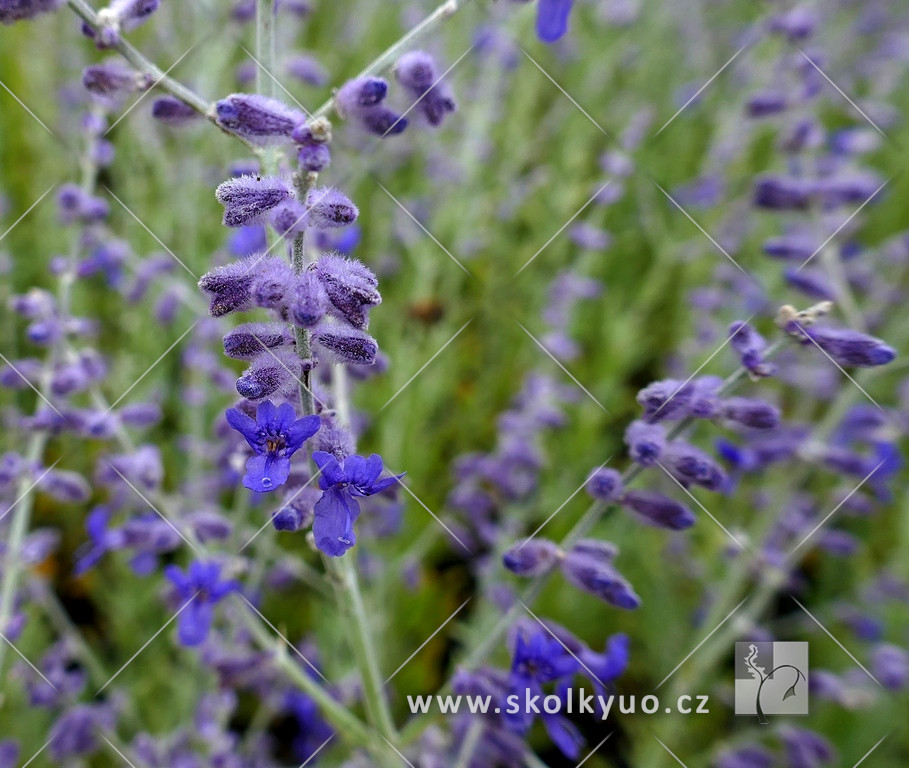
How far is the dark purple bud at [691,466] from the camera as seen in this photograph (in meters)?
1.40

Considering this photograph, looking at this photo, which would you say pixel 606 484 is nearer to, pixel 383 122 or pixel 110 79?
pixel 383 122

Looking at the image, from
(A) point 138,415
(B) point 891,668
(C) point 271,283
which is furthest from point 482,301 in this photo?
(C) point 271,283

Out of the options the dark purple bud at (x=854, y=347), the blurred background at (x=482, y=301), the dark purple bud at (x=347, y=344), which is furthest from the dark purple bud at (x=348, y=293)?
the blurred background at (x=482, y=301)

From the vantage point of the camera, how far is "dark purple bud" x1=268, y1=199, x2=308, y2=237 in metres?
1.06

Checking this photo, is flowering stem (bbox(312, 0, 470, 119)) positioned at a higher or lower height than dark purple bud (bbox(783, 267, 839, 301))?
higher

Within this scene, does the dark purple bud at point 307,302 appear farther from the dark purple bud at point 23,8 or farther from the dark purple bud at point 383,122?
the dark purple bud at point 23,8

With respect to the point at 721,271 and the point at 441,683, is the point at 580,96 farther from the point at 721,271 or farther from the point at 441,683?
the point at 441,683

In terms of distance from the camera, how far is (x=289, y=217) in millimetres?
1067

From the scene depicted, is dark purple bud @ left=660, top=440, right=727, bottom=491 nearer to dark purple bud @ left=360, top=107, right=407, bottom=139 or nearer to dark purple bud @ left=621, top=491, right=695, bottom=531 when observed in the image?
dark purple bud @ left=621, top=491, right=695, bottom=531

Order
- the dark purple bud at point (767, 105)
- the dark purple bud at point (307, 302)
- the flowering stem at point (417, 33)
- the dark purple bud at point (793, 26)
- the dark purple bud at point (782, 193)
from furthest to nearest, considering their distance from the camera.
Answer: the dark purple bud at point (767, 105)
the dark purple bud at point (793, 26)
the dark purple bud at point (782, 193)
the flowering stem at point (417, 33)
the dark purple bud at point (307, 302)

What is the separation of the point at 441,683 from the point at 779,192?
6.96 ft

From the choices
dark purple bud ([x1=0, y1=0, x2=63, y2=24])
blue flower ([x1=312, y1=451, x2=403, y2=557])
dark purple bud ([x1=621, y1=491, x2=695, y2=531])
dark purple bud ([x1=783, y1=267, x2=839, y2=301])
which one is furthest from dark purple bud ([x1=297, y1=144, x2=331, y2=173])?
dark purple bud ([x1=783, y1=267, x2=839, y2=301])

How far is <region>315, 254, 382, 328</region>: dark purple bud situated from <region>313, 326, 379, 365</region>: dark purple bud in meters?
0.02

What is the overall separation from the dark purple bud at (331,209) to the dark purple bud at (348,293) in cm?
6
